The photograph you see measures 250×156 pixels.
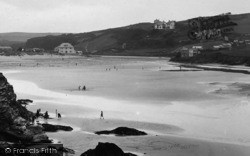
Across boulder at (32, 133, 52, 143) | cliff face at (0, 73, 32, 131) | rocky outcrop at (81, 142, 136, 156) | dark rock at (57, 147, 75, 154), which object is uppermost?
cliff face at (0, 73, 32, 131)

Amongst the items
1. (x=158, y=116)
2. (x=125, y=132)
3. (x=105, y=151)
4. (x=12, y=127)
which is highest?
(x=12, y=127)

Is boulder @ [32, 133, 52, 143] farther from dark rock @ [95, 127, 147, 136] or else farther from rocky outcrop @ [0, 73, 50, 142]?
dark rock @ [95, 127, 147, 136]

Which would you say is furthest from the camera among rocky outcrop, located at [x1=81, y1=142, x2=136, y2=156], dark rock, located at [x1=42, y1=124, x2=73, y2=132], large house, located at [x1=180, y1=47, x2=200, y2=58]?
large house, located at [x1=180, y1=47, x2=200, y2=58]

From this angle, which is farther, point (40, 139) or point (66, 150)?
point (40, 139)

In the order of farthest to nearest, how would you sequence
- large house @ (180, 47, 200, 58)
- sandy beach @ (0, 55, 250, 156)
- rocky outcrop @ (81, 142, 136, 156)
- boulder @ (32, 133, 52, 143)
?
large house @ (180, 47, 200, 58) → sandy beach @ (0, 55, 250, 156) → boulder @ (32, 133, 52, 143) → rocky outcrop @ (81, 142, 136, 156)

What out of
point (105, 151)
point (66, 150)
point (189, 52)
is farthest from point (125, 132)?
point (189, 52)

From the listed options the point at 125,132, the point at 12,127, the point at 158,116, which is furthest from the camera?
the point at 158,116

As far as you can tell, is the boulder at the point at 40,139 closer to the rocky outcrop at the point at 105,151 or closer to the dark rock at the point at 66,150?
the dark rock at the point at 66,150

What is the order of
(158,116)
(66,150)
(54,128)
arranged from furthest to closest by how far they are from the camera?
1. (158,116)
2. (54,128)
3. (66,150)

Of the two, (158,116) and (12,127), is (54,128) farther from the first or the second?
(158,116)

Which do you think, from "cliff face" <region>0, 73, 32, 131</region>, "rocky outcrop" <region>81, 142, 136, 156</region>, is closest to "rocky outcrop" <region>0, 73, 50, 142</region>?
"cliff face" <region>0, 73, 32, 131</region>

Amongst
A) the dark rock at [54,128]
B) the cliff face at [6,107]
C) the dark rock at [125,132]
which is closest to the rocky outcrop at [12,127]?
the cliff face at [6,107]

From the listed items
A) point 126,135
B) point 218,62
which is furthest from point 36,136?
point 218,62
